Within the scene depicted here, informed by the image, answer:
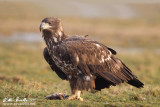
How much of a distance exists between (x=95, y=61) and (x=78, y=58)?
0.55 meters

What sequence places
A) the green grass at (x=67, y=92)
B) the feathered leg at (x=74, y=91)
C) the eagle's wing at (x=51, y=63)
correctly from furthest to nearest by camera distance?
1. the eagle's wing at (x=51, y=63)
2. the feathered leg at (x=74, y=91)
3. the green grass at (x=67, y=92)

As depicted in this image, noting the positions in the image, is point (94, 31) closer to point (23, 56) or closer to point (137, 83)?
point (23, 56)

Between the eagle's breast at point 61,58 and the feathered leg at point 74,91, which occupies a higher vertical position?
the eagle's breast at point 61,58

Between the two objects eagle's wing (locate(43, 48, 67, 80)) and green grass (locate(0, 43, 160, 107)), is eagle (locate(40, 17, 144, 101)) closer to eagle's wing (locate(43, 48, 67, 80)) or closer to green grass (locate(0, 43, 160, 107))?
Result: eagle's wing (locate(43, 48, 67, 80))

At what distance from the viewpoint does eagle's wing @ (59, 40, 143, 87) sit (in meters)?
7.90

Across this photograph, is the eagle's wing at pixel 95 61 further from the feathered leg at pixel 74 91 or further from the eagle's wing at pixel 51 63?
the eagle's wing at pixel 51 63

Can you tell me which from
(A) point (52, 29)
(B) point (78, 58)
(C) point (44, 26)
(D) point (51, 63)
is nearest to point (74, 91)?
(D) point (51, 63)

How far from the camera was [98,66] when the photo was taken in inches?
326

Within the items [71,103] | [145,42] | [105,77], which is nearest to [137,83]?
[105,77]

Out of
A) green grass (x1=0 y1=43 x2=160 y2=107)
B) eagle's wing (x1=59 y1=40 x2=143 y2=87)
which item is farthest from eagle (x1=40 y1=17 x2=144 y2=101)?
green grass (x1=0 y1=43 x2=160 y2=107)

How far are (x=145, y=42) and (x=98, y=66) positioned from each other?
2702cm

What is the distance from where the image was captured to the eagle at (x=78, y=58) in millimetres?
7914

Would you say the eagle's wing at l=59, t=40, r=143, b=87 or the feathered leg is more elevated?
the eagle's wing at l=59, t=40, r=143, b=87

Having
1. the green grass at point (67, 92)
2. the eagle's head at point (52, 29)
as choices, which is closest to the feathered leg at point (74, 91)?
the green grass at point (67, 92)
